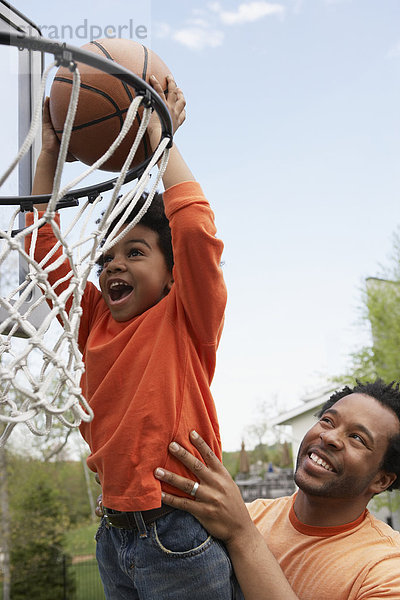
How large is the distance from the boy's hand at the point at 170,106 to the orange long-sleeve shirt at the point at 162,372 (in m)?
0.20

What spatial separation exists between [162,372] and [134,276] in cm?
36

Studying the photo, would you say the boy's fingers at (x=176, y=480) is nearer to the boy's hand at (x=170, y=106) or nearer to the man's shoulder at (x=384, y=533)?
the man's shoulder at (x=384, y=533)

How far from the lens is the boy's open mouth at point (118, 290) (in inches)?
85.8

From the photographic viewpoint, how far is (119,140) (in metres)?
1.81

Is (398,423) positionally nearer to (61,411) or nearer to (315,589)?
(315,589)

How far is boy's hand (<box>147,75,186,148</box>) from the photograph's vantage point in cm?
202

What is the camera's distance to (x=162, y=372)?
2.01m

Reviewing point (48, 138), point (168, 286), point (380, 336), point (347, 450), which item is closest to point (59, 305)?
point (168, 286)

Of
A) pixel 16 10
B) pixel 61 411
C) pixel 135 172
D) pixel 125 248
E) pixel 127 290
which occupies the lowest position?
pixel 61 411

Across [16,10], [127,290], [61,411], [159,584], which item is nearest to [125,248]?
[127,290]

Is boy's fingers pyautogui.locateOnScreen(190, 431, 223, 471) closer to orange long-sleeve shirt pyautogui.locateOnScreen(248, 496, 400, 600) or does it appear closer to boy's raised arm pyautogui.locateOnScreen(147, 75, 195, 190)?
orange long-sleeve shirt pyautogui.locateOnScreen(248, 496, 400, 600)

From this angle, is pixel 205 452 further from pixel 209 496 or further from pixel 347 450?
pixel 347 450

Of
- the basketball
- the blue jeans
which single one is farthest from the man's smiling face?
the basketball

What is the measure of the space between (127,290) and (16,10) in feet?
5.35
